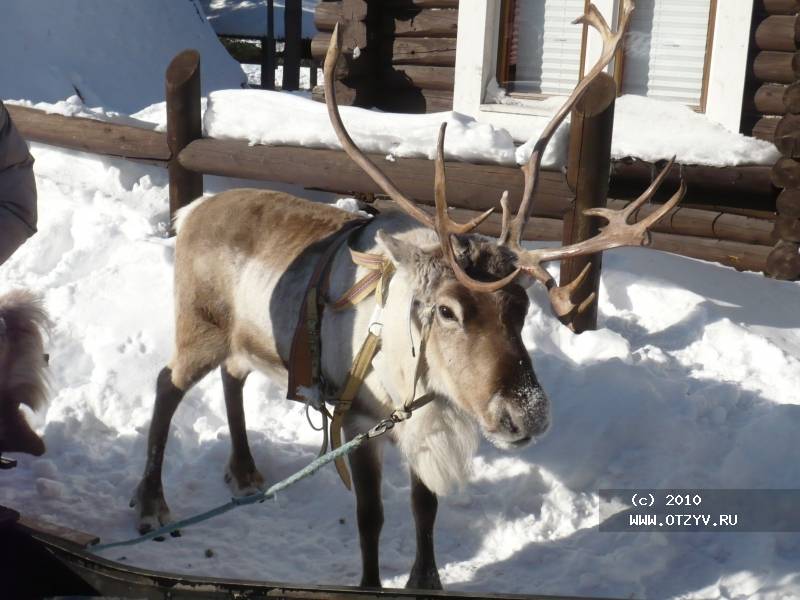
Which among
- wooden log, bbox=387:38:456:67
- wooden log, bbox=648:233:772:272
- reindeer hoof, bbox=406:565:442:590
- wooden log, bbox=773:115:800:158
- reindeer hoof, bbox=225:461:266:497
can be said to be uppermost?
wooden log, bbox=387:38:456:67

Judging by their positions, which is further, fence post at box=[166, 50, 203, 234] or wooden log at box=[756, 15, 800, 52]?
fence post at box=[166, 50, 203, 234]

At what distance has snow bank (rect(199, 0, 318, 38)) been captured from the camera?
18.4 m

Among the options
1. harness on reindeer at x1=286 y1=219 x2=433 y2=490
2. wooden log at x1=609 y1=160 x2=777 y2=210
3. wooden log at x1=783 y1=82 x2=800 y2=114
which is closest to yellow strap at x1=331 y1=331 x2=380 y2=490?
harness on reindeer at x1=286 y1=219 x2=433 y2=490

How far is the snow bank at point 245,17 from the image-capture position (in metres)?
18.4

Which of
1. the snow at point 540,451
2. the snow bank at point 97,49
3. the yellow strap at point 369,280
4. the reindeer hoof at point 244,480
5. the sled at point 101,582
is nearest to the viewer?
the sled at point 101,582

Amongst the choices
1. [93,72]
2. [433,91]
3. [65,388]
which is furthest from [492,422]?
[93,72]

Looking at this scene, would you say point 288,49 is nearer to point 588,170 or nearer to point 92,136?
point 92,136

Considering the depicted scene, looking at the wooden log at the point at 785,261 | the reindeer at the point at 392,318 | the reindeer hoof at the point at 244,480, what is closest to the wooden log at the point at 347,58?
the reindeer at the point at 392,318

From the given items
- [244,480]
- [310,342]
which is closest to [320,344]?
[310,342]

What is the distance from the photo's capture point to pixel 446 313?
3.22 meters

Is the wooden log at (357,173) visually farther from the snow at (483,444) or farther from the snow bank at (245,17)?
the snow bank at (245,17)

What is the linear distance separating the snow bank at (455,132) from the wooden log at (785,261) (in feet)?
2.02

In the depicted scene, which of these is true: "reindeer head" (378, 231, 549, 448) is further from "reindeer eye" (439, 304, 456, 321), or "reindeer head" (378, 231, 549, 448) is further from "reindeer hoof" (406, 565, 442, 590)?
"reindeer hoof" (406, 565, 442, 590)

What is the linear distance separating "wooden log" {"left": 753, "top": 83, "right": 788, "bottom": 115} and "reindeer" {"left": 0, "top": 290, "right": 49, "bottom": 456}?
4.94m
